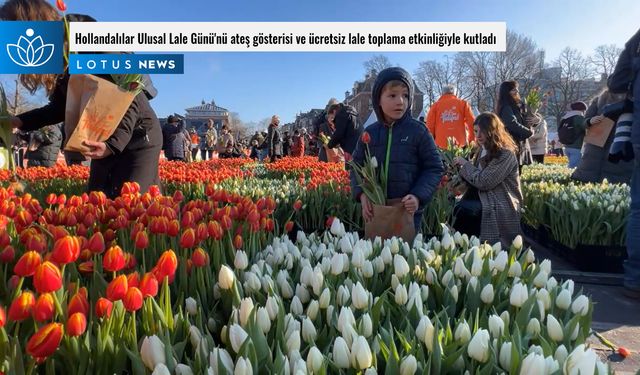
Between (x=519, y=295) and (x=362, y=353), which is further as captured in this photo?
(x=519, y=295)

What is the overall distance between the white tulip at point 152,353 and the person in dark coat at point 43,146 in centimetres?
827

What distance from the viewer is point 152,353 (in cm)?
104

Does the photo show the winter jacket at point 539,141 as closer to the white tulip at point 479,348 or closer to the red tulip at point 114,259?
the white tulip at point 479,348

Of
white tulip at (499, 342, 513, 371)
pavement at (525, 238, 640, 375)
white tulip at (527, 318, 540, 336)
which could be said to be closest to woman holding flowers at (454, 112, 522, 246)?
pavement at (525, 238, 640, 375)

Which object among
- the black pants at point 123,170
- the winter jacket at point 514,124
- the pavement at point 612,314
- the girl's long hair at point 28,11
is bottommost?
the pavement at point 612,314

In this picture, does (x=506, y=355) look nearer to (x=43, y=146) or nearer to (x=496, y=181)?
(x=496, y=181)

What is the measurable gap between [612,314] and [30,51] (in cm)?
459

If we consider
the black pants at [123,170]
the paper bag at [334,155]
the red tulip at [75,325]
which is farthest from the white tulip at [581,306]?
the paper bag at [334,155]

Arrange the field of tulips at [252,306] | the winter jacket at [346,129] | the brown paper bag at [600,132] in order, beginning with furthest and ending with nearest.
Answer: the winter jacket at [346,129] < the brown paper bag at [600,132] < the field of tulips at [252,306]

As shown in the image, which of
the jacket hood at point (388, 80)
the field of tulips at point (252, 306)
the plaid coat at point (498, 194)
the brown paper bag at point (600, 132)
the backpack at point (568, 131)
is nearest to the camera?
the field of tulips at point (252, 306)

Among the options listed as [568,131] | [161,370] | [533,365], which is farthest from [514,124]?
[161,370]

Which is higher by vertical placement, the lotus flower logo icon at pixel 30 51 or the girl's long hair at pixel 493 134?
the lotus flower logo icon at pixel 30 51

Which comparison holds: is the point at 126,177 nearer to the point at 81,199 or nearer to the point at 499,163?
the point at 81,199

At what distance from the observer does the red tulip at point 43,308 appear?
102 cm
